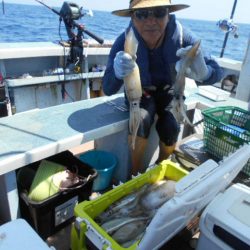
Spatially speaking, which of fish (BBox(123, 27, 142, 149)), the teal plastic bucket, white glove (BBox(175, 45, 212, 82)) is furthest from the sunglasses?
the teal plastic bucket

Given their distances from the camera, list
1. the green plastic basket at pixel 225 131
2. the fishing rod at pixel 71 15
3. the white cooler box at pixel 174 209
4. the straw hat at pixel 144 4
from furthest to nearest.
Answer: the fishing rod at pixel 71 15 < the green plastic basket at pixel 225 131 < the straw hat at pixel 144 4 < the white cooler box at pixel 174 209

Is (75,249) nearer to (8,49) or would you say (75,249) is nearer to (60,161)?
(60,161)

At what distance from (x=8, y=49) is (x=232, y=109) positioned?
2.81 meters

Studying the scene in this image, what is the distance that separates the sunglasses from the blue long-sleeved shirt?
0.55 ft

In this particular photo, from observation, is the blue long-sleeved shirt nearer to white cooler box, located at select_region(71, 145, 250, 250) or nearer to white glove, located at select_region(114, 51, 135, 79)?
white glove, located at select_region(114, 51, 135, 79)

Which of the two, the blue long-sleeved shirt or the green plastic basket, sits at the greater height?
the blue long-sleeved shirt

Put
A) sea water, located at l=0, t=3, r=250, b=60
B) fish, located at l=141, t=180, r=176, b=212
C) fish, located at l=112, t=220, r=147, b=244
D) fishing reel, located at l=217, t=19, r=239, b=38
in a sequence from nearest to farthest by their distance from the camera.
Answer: fish, located at l=112, t=220, r=147, b=244, fish, located at l=141, t=180, r=176, b=212, fishing reel, located at l=217, t=19, r=239, b=38, sea water, located at l=0, t=3, r=250, b=60

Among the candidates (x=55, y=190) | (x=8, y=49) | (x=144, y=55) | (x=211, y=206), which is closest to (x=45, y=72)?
(x=8, y=49)

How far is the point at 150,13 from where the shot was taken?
2000mm

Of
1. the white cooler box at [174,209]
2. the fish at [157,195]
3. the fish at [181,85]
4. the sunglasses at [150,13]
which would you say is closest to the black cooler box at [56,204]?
the white cooler box at [174,209]

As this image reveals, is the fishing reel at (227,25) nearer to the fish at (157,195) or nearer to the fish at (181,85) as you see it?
the fish at (181,85)

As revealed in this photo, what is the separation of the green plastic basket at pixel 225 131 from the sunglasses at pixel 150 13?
2.76ft

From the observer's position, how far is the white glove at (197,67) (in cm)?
196

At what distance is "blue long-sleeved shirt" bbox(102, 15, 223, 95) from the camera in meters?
2.21
